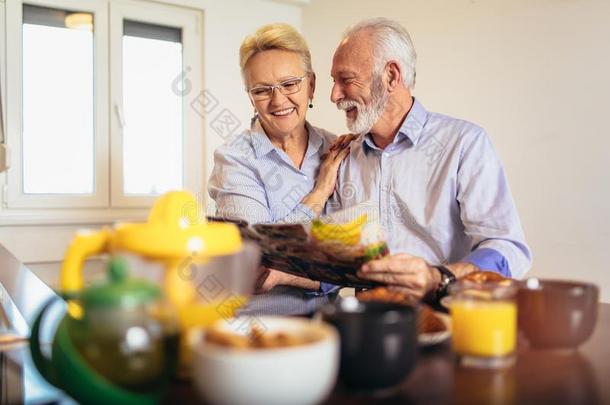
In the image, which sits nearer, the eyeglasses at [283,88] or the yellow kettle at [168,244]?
the yellow kettle at [168,244]

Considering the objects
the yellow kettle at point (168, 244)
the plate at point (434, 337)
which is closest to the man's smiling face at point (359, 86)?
the plate at point (434, 337)

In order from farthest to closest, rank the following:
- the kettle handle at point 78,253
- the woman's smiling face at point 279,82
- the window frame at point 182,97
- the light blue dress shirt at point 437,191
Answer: the window frame at point 182,97 < the woman's smiling face at point 279,82 < the light blue dress shirt at point 437,191 < the kettle handle at point 78,253

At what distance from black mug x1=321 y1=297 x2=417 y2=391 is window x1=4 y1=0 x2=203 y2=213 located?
102 inches

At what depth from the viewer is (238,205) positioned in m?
1.67

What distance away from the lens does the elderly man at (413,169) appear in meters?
1.47

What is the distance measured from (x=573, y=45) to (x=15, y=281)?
2.01m

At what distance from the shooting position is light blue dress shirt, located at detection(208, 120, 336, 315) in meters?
1.66

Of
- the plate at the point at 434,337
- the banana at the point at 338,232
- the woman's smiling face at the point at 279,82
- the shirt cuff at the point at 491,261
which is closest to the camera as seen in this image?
the plate at the point at 434,337

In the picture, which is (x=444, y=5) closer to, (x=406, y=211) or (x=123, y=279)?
(x=406, y=211)

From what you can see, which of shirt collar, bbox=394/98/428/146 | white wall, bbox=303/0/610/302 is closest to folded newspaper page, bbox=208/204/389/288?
shirt collar, bbox=394/98/428/146

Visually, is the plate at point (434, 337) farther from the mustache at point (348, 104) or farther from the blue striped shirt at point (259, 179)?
the mustache at point (348, 104)

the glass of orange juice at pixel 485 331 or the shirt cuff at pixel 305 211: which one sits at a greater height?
the shirt cuff at pixel 305 211

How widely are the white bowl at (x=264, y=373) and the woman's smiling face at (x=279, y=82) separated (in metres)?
1.30

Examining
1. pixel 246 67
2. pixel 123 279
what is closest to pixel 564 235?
pixel 246 67
